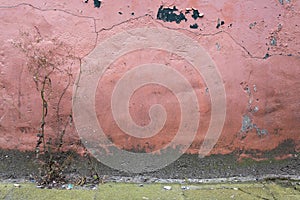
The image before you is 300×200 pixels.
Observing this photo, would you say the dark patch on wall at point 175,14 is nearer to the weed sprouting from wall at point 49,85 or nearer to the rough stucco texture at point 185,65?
the rough stucco texture at point 185,65

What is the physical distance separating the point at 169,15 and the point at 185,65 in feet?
1.26

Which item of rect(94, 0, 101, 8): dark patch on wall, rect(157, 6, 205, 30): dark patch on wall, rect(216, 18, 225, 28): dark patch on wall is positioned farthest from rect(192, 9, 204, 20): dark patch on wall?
rect(94, 0, 101, 8): dark patch on wall

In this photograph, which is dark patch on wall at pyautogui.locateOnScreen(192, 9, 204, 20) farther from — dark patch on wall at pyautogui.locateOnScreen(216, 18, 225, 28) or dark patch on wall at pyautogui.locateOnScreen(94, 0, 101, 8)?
dark patch on wall at pyautogui.locateOnScreen(94, 0, 101, 8)

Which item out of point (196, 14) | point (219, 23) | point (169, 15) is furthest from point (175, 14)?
point (219, 23)

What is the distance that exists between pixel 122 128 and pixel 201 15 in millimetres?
1023

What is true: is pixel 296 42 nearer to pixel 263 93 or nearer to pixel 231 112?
pixel 263 93

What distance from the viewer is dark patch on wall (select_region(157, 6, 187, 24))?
316cm

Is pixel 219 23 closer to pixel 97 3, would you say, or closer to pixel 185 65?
pixel 185 65

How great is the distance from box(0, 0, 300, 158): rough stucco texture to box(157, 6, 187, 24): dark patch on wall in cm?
1

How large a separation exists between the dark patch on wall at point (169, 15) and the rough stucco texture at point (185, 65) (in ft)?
0.05

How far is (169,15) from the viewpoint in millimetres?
3168

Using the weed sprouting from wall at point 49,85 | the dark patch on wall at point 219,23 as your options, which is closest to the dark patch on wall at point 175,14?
the dark patch on wall at point 219,23

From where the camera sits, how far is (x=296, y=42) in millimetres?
3223

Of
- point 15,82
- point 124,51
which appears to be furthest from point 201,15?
point 15,82
